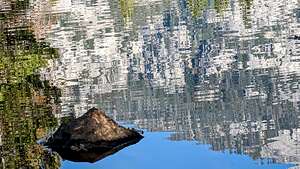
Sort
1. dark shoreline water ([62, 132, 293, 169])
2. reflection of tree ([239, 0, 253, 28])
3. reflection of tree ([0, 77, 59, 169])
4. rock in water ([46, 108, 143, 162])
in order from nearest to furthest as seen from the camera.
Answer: dark shoreline water ([62, 132, 293, 169]), reflection of tree ([0, 77, 59, 169]), rock in water ([46, 108, 143, 162]), reflection of tree ([239, 0, 253, 28])

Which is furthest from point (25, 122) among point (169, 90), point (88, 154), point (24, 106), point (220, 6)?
point (220, 6)

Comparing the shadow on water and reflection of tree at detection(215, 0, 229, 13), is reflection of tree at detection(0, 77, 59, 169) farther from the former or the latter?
reflection of tree at detection(215, 0, 229, 13)

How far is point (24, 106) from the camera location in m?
35.1

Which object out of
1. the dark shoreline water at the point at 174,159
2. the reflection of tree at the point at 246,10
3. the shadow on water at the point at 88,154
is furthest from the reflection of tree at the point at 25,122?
the reflection of tree at the point at 246,10

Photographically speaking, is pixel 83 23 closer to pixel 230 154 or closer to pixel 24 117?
pixel 24 117

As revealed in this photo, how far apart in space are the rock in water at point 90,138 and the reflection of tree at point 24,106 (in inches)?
26.4

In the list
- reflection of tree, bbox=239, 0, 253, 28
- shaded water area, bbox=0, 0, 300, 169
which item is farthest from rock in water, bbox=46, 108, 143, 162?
reflection of tree, bbox=239, 0, 253, 28

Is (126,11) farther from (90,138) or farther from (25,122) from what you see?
(90,138)

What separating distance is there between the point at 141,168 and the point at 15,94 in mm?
15521

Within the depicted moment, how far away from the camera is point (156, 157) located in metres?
26.0

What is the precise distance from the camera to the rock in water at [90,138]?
2669cm

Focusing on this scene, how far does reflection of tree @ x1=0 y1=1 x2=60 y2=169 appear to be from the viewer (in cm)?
2630

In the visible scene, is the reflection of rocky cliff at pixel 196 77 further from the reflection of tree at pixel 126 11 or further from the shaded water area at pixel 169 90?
the reflection of tree at pixel 126 11

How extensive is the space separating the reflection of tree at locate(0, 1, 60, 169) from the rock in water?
67 cm
